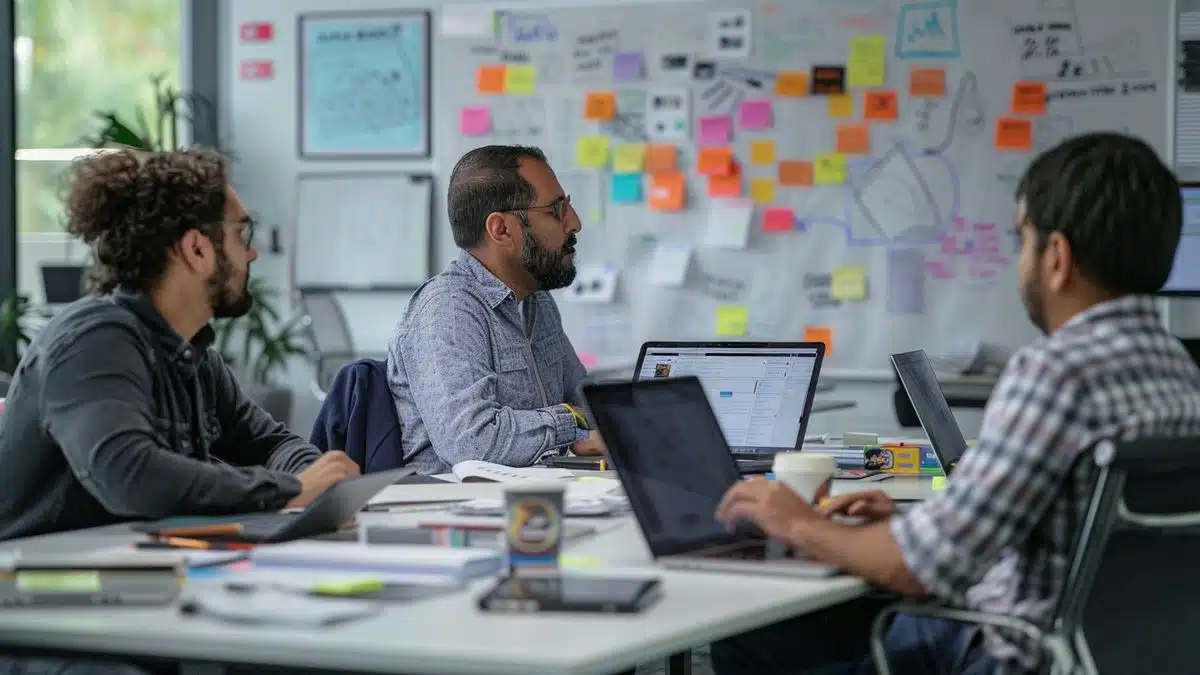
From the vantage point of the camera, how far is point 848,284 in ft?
18.4

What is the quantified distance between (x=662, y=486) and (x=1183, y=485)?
607 millimetres

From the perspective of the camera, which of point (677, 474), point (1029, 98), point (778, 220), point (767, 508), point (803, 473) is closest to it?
point (767, 508)

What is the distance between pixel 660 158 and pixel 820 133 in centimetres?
62

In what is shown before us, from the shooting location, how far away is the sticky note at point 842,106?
559cm

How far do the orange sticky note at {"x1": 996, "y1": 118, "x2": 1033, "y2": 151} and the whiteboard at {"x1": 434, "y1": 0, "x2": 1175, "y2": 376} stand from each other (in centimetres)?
1

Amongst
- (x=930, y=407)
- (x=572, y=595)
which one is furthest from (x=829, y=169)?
(x=572, y=595)

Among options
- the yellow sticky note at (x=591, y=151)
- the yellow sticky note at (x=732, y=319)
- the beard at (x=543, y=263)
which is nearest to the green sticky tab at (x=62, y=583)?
the beard at (x=543, y=263)

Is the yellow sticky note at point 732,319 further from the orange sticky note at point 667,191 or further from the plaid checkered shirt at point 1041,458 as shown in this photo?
the plaid checkered shirt at point 1041,458

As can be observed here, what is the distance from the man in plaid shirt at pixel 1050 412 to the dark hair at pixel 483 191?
1562 millimetres

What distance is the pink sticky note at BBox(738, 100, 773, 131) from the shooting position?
223 inches

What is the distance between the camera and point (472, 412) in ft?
9.27

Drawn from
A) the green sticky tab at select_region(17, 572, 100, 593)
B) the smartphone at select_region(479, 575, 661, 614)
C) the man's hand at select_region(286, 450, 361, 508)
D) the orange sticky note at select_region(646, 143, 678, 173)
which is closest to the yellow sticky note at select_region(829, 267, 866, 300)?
the orange sticky note at select_region(646, 143, 678, 173)

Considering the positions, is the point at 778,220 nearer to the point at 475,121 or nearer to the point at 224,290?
the point at 475,121

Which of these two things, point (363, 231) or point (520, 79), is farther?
point (363, 231)
